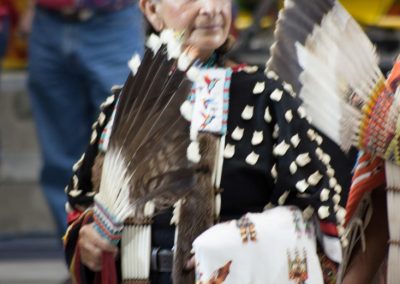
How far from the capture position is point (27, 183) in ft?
23.8

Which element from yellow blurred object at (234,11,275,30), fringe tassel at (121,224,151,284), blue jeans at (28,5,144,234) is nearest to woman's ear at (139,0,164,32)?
fringe tassel at (121,224,151,284)

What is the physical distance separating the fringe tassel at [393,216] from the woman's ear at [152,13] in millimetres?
695

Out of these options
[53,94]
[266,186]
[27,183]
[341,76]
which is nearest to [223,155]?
[266,186]

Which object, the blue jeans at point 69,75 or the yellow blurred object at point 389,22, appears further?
the yellow blurred object at point 389,22

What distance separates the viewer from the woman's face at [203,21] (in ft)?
10.9

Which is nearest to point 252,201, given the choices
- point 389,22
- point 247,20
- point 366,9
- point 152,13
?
point 152,13

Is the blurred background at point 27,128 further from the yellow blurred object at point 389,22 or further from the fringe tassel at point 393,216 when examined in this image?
the fringe tassel at point 393,216

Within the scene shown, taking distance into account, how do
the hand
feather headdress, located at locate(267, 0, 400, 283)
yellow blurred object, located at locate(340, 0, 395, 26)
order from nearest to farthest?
the hand, feather headdress, located at locate(267, 0, 400, 283), yellow blurred object, located at locate(340, 0, 395, 26)

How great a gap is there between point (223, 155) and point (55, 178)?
2675 mm

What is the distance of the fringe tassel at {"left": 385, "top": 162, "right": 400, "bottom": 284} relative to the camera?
11.3ft

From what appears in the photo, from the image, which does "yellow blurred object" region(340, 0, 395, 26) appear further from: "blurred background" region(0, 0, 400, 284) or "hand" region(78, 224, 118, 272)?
"hand" region(78, 224, 118, 272)

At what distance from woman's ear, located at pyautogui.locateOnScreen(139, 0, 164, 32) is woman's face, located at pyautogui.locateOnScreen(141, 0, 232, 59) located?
11 cm

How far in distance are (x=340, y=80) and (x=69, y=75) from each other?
2400 millimetres

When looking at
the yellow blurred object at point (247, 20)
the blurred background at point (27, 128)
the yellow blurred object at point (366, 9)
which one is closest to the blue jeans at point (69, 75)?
the blurred background at point (27, 128)
